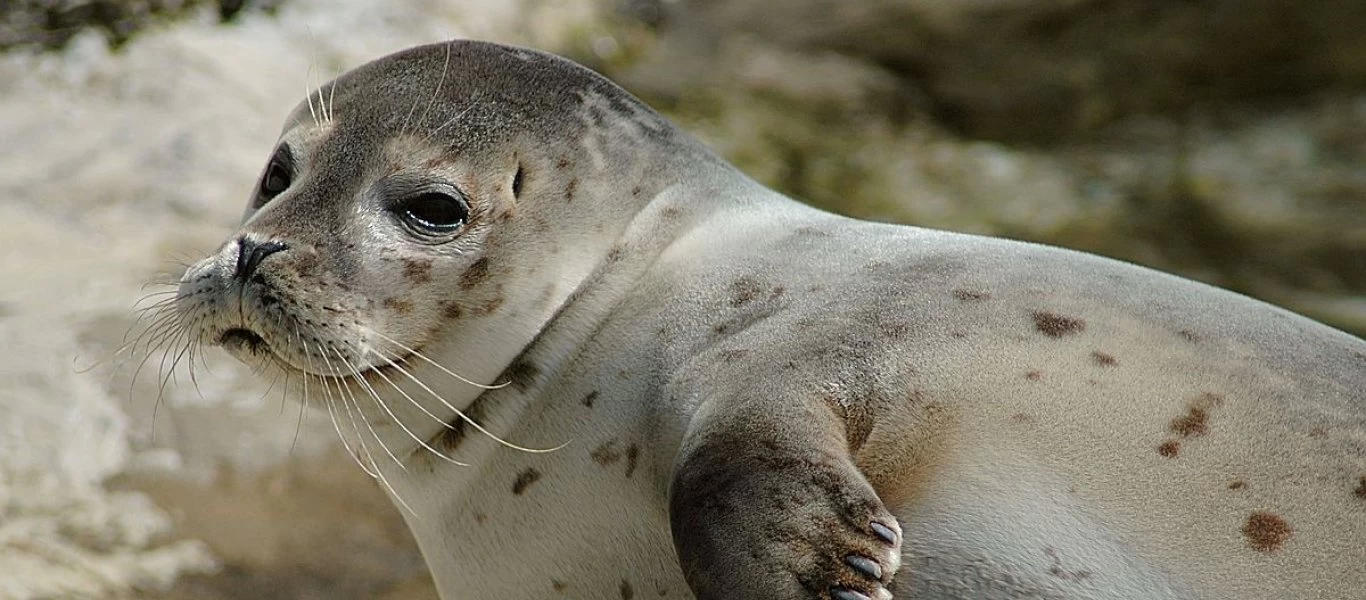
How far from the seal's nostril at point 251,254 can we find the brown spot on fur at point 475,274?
0.89ft

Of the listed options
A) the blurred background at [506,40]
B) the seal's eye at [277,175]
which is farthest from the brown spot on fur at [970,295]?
the blurred background at [506,40]

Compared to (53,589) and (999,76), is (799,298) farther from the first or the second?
(999,76)

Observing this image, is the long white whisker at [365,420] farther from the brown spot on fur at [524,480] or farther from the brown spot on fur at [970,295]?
the brown spot on fur at [970,295]

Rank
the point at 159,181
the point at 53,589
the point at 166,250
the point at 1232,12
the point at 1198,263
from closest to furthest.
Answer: the point at 53,589
the point at 166,250
the point at 159,181
the point at 1198,263
the point at 1232,12

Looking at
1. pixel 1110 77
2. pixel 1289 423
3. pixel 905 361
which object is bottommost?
pixel 1289 423

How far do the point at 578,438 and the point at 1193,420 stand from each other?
0.89 metres

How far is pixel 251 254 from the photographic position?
2.24 meters

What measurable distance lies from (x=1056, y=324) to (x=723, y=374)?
1.56ft

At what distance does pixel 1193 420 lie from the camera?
196 centimetres

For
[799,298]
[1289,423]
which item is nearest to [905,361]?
[799,298]

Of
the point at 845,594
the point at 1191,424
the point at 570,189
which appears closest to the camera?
the point at 845,594

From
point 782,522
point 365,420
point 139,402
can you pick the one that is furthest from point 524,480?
point 139,402

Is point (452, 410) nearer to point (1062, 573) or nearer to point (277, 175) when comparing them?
point (277, 175)

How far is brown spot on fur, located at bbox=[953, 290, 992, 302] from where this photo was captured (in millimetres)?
2156
